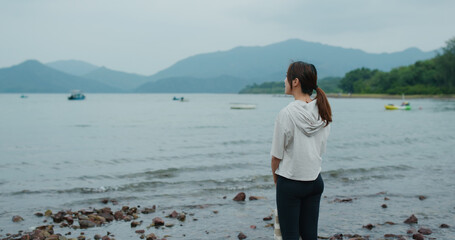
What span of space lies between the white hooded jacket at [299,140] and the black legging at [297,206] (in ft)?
0.36

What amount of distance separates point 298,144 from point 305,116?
0.33m

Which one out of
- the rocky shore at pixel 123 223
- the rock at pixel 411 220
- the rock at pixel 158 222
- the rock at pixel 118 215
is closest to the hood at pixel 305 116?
→ the rocky shore at pixel 123 223

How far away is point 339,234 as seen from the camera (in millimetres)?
8648

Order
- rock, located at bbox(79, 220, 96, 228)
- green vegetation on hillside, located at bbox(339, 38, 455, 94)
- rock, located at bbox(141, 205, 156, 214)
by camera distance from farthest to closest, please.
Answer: green vegetation on hillside, located at bbox(339, 38, 455, 94), rock, located at bbox(141, 205, 156, 214), rock, located at bbox(79, 220, 96, 228)

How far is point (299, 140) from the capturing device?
4301mm

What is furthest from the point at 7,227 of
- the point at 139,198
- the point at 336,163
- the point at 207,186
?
the point at 336,163

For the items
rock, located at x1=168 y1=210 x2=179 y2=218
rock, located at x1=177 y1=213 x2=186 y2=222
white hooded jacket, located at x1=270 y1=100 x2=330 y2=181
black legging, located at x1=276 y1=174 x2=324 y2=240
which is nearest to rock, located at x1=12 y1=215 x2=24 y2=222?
rock, located at x1=168 y1=210 x2=179 y2=218

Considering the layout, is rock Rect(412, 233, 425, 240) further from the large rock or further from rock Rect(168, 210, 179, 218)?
rock Rect(168, 210, 179, 218)

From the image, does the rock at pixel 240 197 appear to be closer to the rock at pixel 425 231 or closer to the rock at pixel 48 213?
the rock at pixel 425 231

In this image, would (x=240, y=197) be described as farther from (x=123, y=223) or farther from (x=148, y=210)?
(x=123, y=223)

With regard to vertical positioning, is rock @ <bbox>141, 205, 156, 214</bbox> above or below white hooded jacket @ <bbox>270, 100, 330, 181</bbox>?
below

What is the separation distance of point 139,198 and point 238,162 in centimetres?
807

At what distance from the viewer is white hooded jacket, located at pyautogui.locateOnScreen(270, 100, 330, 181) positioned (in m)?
4.21

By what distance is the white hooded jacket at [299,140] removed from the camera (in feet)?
13.8
